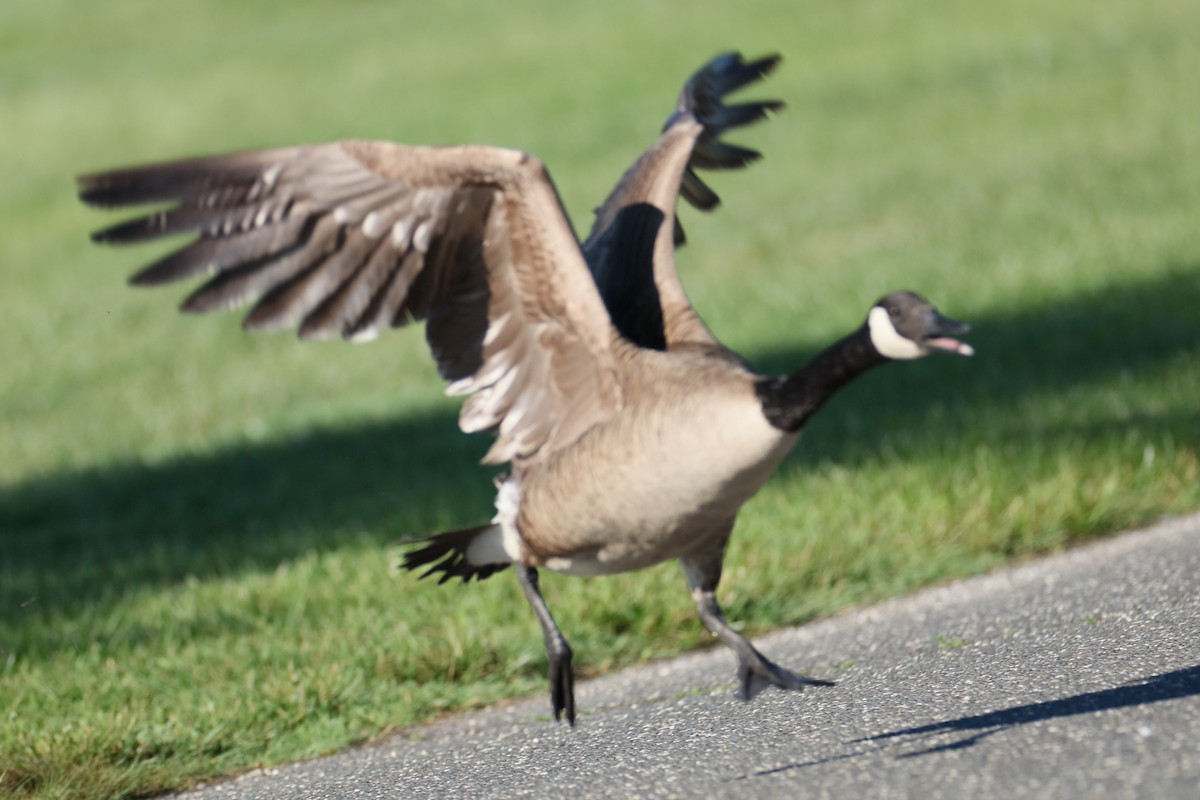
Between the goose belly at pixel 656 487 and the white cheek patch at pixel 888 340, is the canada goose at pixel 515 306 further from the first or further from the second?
the white cheek patch at pixel 888 340

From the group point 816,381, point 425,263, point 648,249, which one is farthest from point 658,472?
point 425,263

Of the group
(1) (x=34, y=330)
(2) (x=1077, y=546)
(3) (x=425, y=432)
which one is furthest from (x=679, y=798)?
(1) (x=34, y=330)

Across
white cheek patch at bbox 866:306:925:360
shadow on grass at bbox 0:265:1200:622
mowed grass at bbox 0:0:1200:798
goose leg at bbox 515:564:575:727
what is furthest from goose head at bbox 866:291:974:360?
shadow on grass at bbox 0:265:1200:622

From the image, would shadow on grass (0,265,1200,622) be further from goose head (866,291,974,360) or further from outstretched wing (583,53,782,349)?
goose head (866,291,974,360)

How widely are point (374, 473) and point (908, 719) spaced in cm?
466

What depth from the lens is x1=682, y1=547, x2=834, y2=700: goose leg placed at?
13.7 feet

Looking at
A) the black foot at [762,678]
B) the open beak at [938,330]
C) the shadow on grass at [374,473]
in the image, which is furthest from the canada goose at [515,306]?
the shadow on grass at [374,473]

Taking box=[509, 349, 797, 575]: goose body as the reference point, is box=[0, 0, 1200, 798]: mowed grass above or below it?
below

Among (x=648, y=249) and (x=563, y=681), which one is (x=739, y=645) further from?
(x=648, y=249)

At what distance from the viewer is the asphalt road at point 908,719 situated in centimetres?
372

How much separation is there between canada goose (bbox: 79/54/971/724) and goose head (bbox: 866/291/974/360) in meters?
0.41

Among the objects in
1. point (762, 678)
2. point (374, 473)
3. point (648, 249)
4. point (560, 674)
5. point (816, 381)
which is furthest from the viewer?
point (374, 473)

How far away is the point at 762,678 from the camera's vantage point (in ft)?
13.8

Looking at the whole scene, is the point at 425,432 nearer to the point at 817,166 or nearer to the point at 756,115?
the point at 756,115
